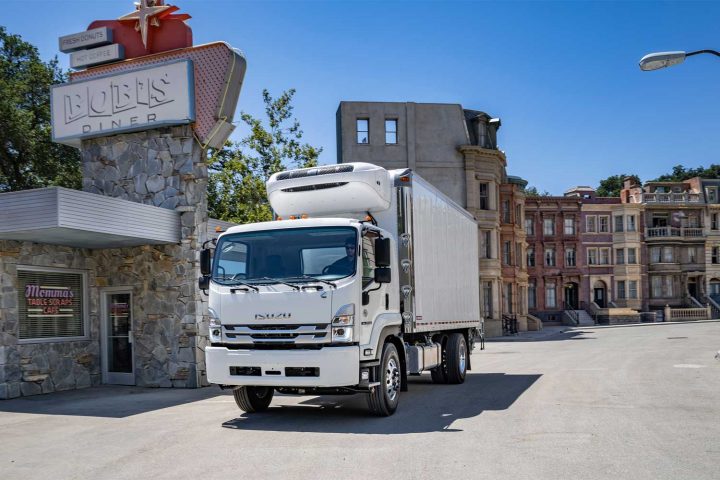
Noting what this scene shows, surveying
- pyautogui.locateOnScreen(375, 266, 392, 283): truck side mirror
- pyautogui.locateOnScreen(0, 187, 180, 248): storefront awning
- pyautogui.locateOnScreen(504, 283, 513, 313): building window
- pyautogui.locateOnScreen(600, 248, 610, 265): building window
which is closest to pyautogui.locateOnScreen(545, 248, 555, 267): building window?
pyautogui.locateOnScreen(600, 248, 610, 265): building window

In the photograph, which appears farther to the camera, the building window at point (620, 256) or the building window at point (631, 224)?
the building window at point (631, 224)

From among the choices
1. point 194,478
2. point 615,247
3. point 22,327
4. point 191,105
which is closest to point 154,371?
point 22,327

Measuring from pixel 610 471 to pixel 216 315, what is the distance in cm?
565

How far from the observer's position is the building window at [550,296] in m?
62.2

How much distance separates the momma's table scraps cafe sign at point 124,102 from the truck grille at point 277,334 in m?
7.25

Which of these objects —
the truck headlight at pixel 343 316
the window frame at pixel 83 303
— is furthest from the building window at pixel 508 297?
the truck headlight at pixel 343 316

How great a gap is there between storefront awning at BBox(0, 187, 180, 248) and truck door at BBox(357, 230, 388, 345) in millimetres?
5770

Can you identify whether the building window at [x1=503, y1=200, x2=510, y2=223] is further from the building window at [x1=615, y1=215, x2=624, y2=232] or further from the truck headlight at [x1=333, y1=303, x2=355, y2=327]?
the truck headlight at [x1=333, y1=303, x2=355, y2=327]

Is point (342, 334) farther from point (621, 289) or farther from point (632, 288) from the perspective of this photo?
point (632, 288)

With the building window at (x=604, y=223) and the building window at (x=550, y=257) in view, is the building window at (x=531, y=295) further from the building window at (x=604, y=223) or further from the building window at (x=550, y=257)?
the building window at (x=604, y=223)

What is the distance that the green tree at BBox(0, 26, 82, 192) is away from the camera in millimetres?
33281

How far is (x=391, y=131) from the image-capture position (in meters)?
40.8

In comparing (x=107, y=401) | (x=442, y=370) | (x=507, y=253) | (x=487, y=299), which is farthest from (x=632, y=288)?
(x=107, y=401)

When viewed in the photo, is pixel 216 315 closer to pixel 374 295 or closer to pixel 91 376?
pixel 374 295
